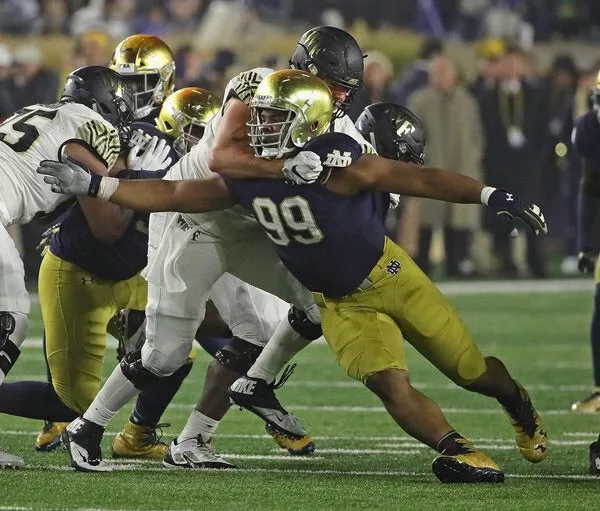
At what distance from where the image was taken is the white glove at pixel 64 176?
566 centimetres

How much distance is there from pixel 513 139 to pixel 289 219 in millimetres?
9382

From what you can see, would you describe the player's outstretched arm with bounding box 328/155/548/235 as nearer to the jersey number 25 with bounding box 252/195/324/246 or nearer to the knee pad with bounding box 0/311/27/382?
the jersey number 25 with bounding box 252/195/324/246

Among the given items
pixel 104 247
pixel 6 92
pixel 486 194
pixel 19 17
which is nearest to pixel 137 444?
pixel 104 247

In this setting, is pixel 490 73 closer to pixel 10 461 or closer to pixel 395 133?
pixel 395 133

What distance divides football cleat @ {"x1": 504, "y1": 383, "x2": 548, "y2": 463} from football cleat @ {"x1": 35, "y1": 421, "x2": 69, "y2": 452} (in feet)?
5.89

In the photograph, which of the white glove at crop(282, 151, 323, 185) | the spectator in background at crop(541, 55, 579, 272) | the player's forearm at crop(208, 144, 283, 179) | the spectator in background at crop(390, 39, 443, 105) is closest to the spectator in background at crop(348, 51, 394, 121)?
the spectator in background at crop(390, 39, 443, 105)

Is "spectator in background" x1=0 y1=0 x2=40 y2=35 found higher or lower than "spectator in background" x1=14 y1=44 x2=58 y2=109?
lower

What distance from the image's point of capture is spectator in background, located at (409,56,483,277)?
555 inches

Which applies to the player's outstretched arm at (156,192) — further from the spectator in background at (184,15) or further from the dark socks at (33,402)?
the spectator in background at (184,15)

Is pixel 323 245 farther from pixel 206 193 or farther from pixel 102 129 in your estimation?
pixel 102 129

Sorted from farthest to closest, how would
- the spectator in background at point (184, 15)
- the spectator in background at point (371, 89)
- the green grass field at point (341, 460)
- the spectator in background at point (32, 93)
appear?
the spectator in background at point (184, 15) < the spectator in background at point (371, 89) < the spectator in background at point (32, 93) < the green grass field at point (341, 460)

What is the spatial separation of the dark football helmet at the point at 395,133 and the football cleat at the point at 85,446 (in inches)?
58.1

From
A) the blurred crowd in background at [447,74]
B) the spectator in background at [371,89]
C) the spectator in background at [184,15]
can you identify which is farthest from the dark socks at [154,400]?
the spectator in background at [184,15]

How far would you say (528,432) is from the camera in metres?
6.08
